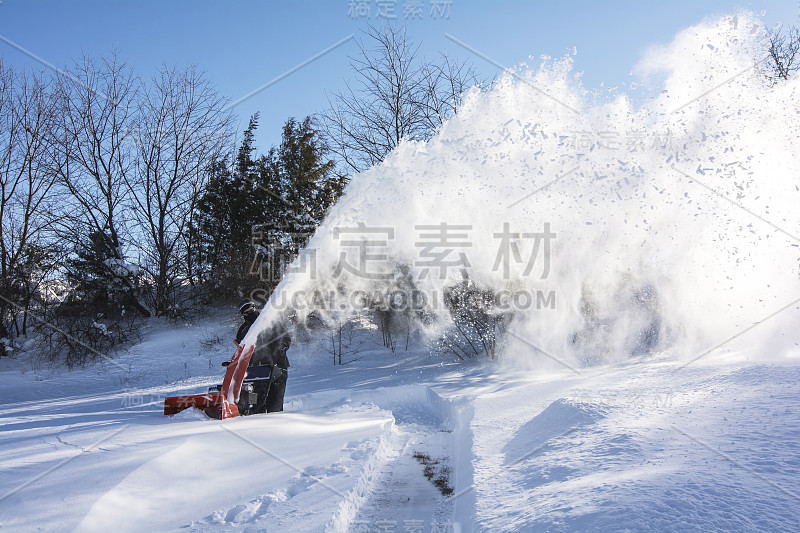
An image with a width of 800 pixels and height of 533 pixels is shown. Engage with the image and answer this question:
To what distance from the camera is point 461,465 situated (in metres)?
4.69

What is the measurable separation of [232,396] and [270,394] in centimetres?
100

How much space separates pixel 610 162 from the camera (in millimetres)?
7637

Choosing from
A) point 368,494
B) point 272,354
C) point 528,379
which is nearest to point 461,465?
point 368,494

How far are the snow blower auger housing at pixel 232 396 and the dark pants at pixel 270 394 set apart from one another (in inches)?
3.6

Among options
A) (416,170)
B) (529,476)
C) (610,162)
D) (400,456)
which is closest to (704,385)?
(529,476)

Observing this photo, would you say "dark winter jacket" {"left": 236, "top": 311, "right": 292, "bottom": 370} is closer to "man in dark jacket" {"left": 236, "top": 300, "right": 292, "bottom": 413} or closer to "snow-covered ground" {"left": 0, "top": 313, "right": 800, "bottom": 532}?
"man in dark jacket" {"left": 236, "top": 300, "right": 292, "bottom": 413}

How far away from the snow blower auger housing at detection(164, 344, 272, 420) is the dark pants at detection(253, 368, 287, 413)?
0.09 metres

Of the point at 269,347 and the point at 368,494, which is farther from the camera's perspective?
the point at 269,347

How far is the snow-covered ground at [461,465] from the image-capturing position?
2688mm

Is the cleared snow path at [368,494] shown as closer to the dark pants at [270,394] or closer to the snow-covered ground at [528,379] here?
the snow-covered ground at [528,379]

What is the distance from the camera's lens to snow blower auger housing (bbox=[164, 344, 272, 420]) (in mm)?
5555

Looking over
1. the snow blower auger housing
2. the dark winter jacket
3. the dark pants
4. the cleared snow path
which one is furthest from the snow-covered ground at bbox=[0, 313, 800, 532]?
the dark winter jacket

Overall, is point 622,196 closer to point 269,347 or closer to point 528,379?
point 528,379

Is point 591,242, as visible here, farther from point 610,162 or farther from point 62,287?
point 62,287
